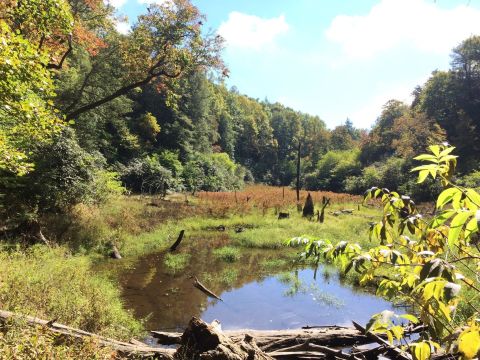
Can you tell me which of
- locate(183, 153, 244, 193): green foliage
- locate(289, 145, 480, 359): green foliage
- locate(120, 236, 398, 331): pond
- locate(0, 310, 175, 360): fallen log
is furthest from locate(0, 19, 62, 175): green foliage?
locate(183, 153, 244, 193): green foliage

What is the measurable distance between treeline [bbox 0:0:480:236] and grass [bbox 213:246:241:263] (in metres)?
5.78

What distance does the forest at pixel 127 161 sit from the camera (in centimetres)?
649

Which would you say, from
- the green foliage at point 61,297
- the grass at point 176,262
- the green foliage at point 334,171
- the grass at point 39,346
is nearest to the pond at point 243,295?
the grass at point 176,262

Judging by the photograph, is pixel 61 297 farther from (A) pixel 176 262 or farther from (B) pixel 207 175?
(B) pixel 207 175

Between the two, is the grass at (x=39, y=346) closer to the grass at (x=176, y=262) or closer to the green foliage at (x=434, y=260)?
the green foliage at (x=434, y=260)

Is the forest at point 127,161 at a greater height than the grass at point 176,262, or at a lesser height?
greater

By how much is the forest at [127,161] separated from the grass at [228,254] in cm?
8

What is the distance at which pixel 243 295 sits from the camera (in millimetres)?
11398

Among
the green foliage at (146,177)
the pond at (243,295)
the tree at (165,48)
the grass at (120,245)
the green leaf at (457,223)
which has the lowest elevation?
the pond at (243,295)

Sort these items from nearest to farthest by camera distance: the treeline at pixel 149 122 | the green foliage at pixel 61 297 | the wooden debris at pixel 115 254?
the green foliage at pixel 61 297, the treeline at pixel 149 122, the wooden debris at pixel 115 254

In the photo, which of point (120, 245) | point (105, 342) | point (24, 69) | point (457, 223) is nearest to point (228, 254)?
point (120, 245)

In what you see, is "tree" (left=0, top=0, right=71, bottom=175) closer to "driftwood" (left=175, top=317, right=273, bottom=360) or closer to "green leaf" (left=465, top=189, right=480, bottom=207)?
"driftwood" (left=175, top=317, right=273, bottom=360)

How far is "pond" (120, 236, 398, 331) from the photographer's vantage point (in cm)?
944

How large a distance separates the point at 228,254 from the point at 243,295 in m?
4.20
